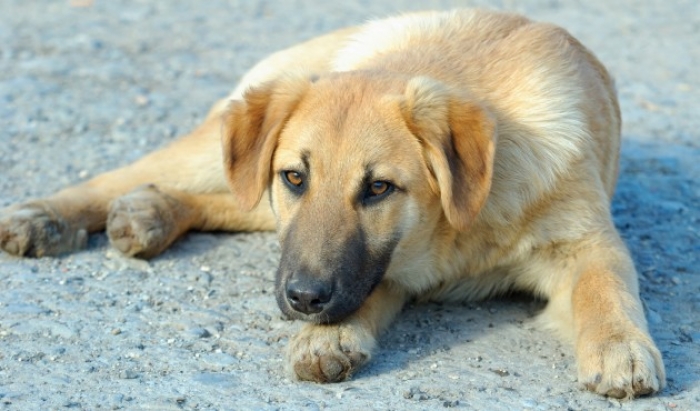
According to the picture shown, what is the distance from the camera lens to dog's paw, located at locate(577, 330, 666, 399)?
418 centimetres

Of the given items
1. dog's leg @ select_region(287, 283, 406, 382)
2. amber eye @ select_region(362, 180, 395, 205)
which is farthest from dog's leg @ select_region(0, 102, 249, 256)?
amber eye @ select_region(362, 180, 395, 205)

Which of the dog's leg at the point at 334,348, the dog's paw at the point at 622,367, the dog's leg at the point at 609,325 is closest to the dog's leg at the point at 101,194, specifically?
the dog's leg at the point at 334,348

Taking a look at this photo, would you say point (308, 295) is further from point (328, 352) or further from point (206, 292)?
point (206, 292)

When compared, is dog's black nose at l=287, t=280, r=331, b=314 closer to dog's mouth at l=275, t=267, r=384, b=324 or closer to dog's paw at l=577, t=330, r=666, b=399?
dog's mouth at l=275, t=267, r=384, b=324

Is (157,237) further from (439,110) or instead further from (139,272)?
(439,110)

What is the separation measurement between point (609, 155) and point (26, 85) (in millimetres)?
4907

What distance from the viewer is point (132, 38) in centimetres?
1016

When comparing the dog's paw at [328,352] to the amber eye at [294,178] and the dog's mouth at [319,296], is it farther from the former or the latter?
the amber eye at [294,178]

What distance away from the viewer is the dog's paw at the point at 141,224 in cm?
566

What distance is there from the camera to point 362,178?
4.50 metres

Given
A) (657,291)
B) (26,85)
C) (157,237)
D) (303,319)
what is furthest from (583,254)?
(26,85)

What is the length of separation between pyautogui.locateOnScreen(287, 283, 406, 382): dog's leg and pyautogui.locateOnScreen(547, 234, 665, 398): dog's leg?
0.89 metres

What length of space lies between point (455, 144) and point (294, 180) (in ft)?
2.35

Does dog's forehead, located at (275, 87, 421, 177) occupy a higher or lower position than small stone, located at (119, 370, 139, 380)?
higher
